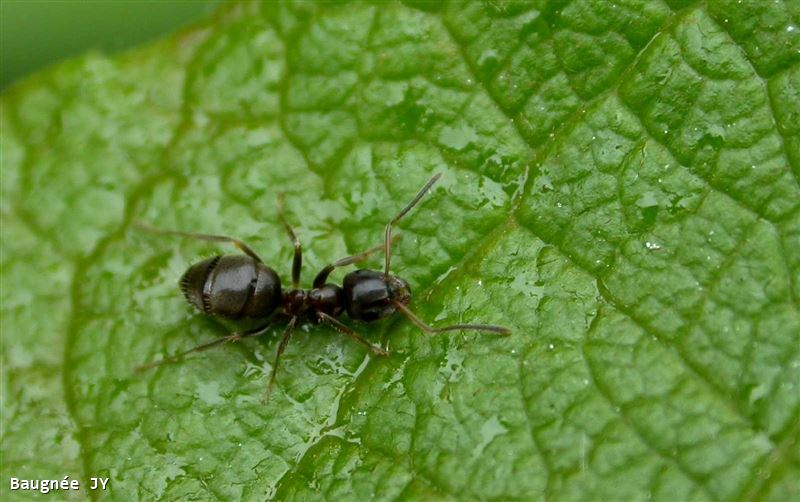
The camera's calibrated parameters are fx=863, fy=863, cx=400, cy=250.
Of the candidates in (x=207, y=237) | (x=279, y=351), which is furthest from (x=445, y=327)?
(x=207, y=237)

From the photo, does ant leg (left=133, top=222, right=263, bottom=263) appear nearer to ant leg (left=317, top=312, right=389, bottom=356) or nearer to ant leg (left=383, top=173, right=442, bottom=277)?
ant leg (left=317, top=312, right=389, bottom=356)

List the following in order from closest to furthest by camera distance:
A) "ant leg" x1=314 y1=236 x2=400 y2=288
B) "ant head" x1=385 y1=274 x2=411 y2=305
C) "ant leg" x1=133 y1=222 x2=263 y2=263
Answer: "ant head" x1=385 y1=274 x2=411 y2=305
"ant leg" x1=314 y1=236 x2=400 y2=288
"ant leg" x1=133 y1=222 x2=263 y2=263

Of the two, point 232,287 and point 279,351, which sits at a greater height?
point 232,287

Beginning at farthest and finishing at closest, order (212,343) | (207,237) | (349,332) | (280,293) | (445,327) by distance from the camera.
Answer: (207,237), (280,293), (212,343), (349,332), (445,327)

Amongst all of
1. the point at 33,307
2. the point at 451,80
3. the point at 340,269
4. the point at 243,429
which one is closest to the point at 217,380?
the point at 243,429

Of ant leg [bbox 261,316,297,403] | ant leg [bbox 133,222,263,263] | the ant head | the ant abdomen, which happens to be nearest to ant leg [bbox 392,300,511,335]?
the ant head

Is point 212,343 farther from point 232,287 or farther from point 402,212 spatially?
point 402,212

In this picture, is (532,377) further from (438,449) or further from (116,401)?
(116,401)

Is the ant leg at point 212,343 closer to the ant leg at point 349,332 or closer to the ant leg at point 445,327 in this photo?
the ant leg at point 349,332
